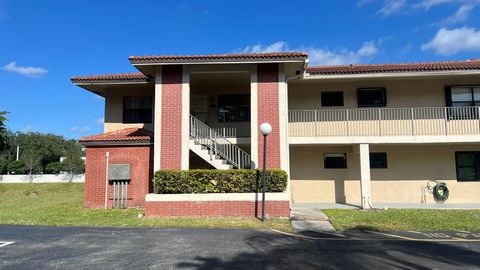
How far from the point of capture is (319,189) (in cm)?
1708

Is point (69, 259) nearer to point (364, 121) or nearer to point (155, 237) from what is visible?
point (155, 237)

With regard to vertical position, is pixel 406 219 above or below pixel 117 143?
below

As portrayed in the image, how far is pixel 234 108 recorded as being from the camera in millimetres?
17312

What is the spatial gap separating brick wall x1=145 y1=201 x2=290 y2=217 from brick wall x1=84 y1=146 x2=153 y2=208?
2.87 metres

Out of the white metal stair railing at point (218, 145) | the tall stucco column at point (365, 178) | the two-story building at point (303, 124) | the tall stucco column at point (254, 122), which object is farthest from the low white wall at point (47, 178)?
the tall stucco column at point (365, 178)

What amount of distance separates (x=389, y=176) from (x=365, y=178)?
237 centimetres

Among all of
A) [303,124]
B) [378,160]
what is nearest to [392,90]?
[378,160]

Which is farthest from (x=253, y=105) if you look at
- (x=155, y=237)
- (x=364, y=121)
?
(x=155, y=237)

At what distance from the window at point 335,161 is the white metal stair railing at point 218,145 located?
405 centimetres

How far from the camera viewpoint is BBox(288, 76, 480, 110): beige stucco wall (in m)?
16.6

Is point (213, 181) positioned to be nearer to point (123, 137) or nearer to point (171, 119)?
point (171, 119)

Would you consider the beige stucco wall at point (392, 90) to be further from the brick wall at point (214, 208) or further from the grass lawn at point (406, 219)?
the brick wall at point (214, 208)

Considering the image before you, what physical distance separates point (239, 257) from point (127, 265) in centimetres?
198

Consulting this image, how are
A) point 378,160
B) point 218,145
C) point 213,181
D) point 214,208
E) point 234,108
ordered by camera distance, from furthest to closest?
point 234,108, point 378,160, point 218,145, point 213,181, point 214,208
